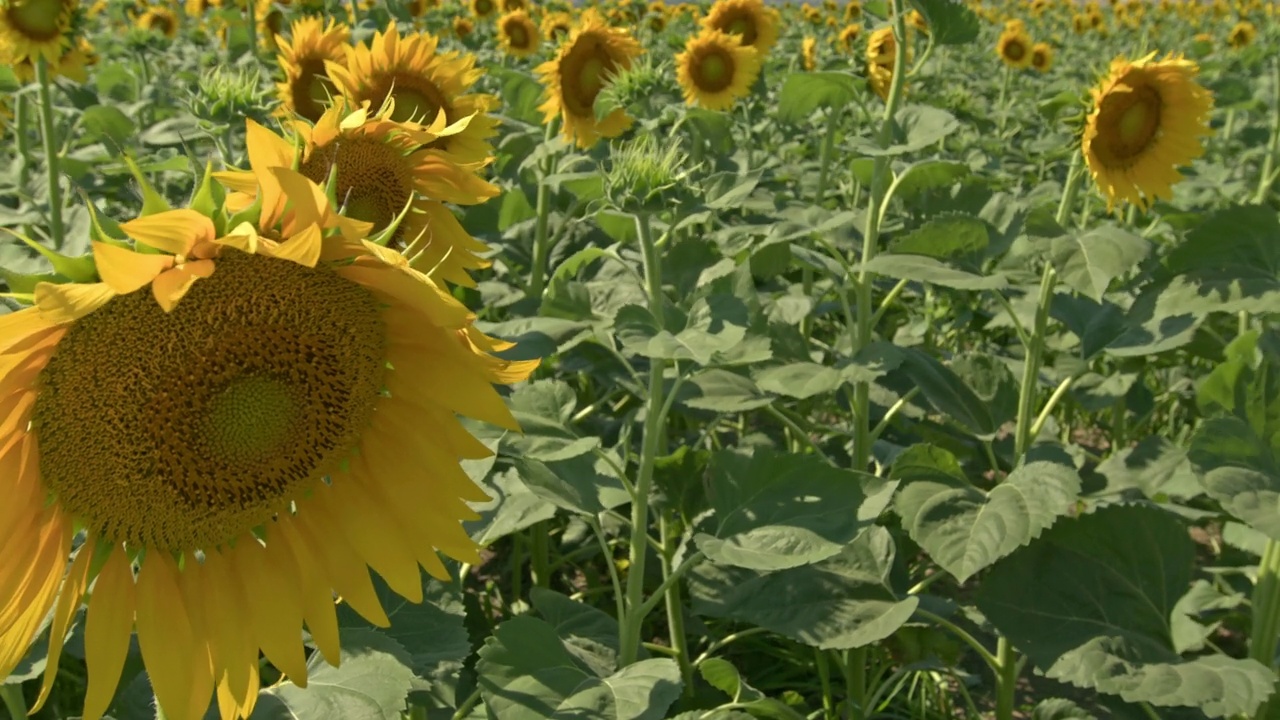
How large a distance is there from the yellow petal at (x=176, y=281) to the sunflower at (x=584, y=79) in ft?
8.29

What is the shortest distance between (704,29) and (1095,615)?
3.19 meters

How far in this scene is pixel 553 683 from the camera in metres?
1.59

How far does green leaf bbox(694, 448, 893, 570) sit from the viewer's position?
5.51 ft

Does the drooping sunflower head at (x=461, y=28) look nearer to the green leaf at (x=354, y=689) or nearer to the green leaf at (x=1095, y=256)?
the green leaf at (x=1095, y=256)

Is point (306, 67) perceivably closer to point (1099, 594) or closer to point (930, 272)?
point (930, 272)

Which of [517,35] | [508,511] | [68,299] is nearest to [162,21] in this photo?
[517,35]

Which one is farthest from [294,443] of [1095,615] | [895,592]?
[1095,615]

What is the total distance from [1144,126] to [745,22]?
2297 millimetres

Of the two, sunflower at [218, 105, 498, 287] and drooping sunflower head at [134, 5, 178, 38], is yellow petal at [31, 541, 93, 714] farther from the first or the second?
drooping sunflower head at [134, 5, 178, 38]

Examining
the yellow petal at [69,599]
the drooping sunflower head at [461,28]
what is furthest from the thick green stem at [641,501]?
the drooping sunflower head at [461,28]

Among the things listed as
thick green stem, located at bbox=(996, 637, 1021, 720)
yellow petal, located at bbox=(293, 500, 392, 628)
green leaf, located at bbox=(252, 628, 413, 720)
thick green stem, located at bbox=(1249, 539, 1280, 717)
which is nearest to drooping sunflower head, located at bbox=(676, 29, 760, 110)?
thick green stem, located at bbox=(996, 637, 1021, 720)

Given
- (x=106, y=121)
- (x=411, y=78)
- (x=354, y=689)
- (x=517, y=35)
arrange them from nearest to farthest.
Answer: (x=354, y=689) < (x=411, y=78) < (x=106, y=121) < (x=517, y=35)

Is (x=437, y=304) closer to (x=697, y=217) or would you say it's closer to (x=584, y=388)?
(x=697, y=217)

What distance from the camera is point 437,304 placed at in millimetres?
889
